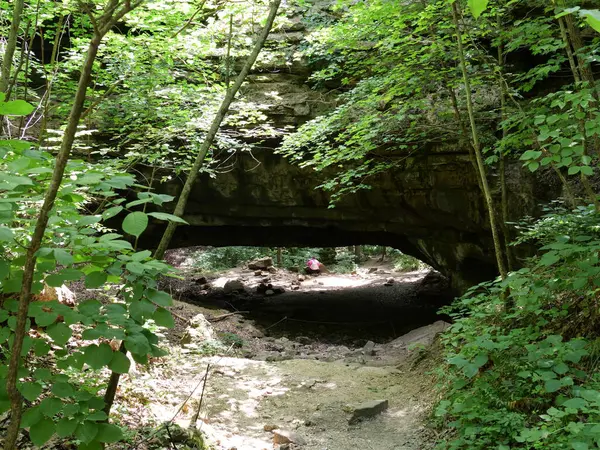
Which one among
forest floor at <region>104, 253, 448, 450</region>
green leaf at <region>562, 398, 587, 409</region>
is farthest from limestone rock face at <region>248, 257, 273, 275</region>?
green leaf at <region>562, 398, 587, 409</region>

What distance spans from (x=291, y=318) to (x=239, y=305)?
2.55 metres

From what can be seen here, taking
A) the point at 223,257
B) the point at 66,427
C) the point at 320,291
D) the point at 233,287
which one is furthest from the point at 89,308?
the point at 223,257

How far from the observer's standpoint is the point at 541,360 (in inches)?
115

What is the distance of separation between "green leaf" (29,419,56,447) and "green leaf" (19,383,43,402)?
91mm

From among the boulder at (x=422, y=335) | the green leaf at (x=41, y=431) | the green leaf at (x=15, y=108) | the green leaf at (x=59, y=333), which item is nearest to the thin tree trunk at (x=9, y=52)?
the green leaf at (x=15, y=108)

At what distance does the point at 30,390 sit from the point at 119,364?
12.8 inches

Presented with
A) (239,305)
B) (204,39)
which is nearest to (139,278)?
(204,39)

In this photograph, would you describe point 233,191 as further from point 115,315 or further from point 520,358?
point 115,315

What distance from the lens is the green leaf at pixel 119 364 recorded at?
4.97 feet

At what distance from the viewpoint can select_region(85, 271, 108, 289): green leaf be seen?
1.58 meters

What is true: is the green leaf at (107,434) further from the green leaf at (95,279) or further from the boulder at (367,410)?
the boulder at (367,410)

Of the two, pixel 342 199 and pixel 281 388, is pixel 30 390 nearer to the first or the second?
pixel 281 388

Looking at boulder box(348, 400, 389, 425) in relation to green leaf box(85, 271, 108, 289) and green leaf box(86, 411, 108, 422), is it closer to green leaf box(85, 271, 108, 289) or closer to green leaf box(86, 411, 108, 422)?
Answer: green leaf box(86, 411, 108, 422)

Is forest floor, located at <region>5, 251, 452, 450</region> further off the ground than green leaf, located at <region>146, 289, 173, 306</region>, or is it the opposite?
green leaf, located at <region>146, 289, 173, 306</region>
